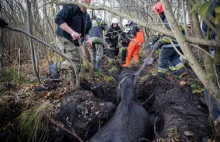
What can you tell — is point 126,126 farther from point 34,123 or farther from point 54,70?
point 54,70

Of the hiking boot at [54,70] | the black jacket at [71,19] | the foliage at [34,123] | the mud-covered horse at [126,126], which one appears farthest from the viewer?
the hiking boot at [54,70]

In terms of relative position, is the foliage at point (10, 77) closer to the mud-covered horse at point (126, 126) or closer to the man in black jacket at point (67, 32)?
the man in black jacket at point (67, 32)

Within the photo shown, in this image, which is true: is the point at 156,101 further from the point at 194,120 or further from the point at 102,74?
the point at 102,74

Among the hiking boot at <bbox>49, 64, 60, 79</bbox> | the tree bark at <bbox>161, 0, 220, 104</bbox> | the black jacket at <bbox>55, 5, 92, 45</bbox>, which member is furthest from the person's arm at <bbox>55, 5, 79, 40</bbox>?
the tree bark at <bbox>161, 0, 220, 104</bbox>

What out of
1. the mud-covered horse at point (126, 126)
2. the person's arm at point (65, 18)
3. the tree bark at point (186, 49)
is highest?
the person's arm at point (65, 18)

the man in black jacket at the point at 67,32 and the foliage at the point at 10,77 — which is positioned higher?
the man in black jacket at the point at 67,32

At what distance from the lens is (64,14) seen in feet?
10.6

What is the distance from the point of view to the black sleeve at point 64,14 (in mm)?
3170

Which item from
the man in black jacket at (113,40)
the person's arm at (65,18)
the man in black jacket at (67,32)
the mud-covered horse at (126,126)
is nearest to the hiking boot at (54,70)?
the man in black jacket at (67,32)

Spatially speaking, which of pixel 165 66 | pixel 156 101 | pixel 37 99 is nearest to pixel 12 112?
pixel 37 99

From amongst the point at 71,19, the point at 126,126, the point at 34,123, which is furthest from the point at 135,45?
the point at 34,123

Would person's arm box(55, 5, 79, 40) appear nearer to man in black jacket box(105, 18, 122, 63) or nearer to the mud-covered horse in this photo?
the mud-covered horse

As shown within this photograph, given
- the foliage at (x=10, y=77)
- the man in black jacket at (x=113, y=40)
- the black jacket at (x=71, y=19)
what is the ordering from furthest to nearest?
the man in black jacket at (x=113, y=40), the foliage at (x=10, y=77), the black jacket at (x=71, y=19)

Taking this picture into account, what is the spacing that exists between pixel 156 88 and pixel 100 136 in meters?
1.54
